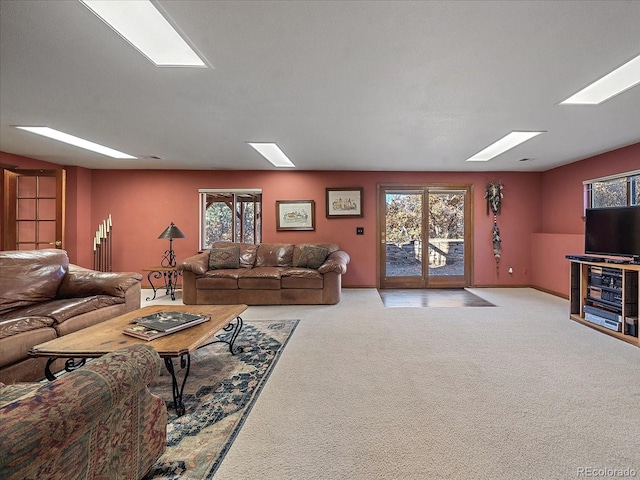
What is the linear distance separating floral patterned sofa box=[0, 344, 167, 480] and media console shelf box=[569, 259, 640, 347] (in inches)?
170

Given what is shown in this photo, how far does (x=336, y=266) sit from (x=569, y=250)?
3938 millimetres

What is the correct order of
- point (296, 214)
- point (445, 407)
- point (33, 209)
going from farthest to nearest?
point (296, 214) < point (33, 209) < point (445, 407)

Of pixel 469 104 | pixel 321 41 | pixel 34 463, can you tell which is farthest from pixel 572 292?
pixel 34 463

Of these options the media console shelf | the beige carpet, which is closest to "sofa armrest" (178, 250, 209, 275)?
the beige carpet

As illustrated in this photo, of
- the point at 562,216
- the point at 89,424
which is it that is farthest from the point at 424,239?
the point at 89,424

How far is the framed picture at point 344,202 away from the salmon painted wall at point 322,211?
122 millimetres

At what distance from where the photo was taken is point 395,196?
6129 millimetres

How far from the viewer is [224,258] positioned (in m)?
5.14

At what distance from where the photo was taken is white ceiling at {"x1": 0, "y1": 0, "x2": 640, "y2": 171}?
1.63 m

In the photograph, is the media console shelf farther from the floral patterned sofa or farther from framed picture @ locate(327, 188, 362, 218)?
the floral patterned sofa

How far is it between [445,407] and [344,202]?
4.45 m

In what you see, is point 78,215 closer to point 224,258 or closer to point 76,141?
point 76,141

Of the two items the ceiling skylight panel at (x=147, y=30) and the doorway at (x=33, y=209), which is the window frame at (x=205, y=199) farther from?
the ceiling skylight panel at (x=147, y=30)

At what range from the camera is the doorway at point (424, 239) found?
6090mm
